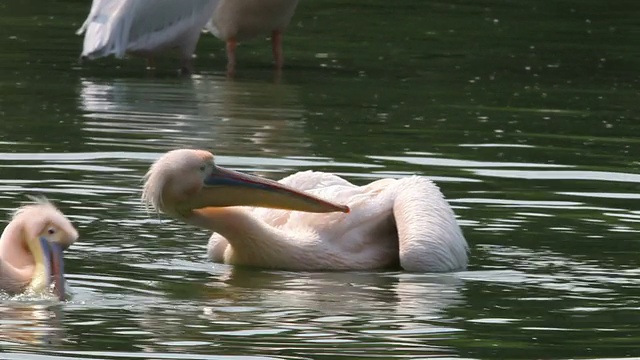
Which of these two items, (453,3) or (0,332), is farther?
(453,3)

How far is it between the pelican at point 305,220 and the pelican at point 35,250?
60 centimetres

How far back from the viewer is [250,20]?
553 inches

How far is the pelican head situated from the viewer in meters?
6.99

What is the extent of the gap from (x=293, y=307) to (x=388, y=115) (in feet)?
17.3

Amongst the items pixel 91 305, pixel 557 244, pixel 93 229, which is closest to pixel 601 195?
pixel 557 244

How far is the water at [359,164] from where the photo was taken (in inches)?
234

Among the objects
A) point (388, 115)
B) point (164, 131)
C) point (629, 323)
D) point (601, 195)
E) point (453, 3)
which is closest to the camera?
point (629, 323)

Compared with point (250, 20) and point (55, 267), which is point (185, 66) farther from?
point (55, 267)

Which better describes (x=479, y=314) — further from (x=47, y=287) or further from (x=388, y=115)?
(x=388, y=115)

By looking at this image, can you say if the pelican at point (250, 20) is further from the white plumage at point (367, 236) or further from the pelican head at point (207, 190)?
the pelican head at point (207, 190)

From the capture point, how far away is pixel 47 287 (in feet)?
20.4

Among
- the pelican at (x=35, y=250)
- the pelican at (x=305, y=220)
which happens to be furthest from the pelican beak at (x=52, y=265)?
the pelican at (x=305, y=220)

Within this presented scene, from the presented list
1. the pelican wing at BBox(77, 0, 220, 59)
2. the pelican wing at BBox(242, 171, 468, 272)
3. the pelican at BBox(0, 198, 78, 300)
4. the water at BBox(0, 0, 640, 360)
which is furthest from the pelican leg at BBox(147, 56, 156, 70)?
the pelican at BBox(0, 198, 78, 300)

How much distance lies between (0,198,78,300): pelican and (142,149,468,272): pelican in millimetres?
600
